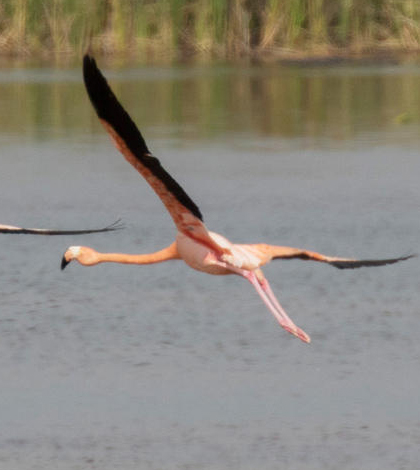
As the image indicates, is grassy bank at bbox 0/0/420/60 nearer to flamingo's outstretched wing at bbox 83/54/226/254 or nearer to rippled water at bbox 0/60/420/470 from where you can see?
rippled water at bbox 0/60/420/470

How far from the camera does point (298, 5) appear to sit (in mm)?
31547

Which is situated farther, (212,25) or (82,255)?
(212,25)

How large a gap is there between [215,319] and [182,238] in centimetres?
238

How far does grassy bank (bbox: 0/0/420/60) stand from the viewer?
31812mm

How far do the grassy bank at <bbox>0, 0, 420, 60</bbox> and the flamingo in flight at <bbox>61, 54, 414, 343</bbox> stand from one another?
22228mm

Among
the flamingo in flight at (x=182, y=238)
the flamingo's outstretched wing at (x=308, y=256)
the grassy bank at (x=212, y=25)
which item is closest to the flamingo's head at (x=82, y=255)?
the flamingo in flight at (x=182, y=238)

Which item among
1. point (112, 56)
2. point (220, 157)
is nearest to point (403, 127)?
point (220, 157)

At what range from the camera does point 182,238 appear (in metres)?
9.45

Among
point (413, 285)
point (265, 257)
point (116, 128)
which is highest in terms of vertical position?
point (116, 128)

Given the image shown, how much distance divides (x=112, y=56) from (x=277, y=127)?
32.2 ft

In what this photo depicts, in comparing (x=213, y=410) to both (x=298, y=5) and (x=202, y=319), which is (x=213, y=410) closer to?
(x=202, y=319)

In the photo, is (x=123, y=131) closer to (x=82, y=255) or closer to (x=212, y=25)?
(x=82, y=255)

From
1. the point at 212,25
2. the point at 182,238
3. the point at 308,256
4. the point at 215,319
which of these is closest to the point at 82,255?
the point at 182,238

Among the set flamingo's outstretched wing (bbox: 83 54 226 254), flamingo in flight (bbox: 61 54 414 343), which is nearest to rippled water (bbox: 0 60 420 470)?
flamingo in flight (bbox: 61 54 414 343)
